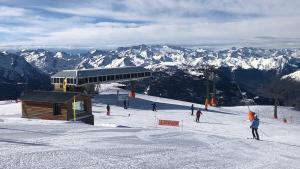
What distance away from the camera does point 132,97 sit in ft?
245

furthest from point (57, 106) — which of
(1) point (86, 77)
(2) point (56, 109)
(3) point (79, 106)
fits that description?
(1) point (86, 77)

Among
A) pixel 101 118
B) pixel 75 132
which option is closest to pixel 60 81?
pixel 101 118

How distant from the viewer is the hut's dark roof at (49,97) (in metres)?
40.5

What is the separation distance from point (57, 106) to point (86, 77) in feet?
117

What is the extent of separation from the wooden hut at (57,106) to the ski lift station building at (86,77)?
23349 mm

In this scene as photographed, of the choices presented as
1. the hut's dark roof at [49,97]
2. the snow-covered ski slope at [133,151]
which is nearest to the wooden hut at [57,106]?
the hut's dark roof at [49,97]

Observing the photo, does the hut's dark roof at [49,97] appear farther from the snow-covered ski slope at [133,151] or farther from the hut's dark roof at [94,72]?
the hut's dark roof at [94,72]

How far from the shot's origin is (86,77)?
2987 inches

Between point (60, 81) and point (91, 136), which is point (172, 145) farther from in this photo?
point (60, 81)

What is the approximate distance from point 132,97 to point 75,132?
160 feet

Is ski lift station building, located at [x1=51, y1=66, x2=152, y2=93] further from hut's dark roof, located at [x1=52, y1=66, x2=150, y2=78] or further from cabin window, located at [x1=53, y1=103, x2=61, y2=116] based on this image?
cabin window, located at [x1=53, y1=103, x2=61, y2=116]

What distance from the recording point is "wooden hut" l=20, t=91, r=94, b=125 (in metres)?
40.0

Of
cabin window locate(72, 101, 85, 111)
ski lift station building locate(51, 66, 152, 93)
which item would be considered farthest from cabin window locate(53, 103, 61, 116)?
ski lift station building locate(51, 66, 152, 93)

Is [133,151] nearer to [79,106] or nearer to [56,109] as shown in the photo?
[56,109]
